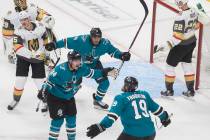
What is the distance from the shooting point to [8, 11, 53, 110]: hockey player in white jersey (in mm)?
6801

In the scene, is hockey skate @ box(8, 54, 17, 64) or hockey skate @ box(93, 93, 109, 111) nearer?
hockey skate @ box(93, 93, 109, 111)

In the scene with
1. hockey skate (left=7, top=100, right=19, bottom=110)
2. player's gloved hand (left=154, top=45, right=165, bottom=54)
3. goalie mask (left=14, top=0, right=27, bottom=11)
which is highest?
goalie mask (left=14, top=0, right=27, bottom=11)

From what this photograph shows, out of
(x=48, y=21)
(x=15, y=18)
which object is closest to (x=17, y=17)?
(x=15, y=18)

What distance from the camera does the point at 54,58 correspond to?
824 cm

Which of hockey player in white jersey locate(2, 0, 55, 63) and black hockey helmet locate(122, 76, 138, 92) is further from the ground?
hockey player in white jersey locate(2, 0, 55, 63)

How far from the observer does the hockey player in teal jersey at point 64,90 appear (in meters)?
6.03

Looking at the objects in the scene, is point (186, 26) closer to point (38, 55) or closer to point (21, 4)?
point (38, 55)

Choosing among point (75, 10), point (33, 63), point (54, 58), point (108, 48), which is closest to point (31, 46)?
point (33, 63)

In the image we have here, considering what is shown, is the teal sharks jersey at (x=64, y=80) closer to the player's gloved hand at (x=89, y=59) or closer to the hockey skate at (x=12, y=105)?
the player's gloved hand at (x=89, y=59)

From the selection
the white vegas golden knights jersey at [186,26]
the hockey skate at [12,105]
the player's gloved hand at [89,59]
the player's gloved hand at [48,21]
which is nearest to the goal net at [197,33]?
the white vegas golden knights jersey at [186,26]

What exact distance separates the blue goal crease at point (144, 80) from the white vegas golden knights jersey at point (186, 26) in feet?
2.38

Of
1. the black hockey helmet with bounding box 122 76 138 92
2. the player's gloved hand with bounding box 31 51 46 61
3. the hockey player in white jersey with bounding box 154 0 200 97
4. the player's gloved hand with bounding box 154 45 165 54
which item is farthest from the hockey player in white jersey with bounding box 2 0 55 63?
the black hockey helmet with bounding box 122 76 138 92

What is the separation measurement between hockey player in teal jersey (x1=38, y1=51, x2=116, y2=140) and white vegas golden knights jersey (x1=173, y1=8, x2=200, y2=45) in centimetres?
156

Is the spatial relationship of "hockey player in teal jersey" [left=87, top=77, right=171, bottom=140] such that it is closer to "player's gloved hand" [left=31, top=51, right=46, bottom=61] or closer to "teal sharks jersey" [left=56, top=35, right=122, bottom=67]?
"teal sharks jersey" [left=56, top=35, right=122, bottom=67]
